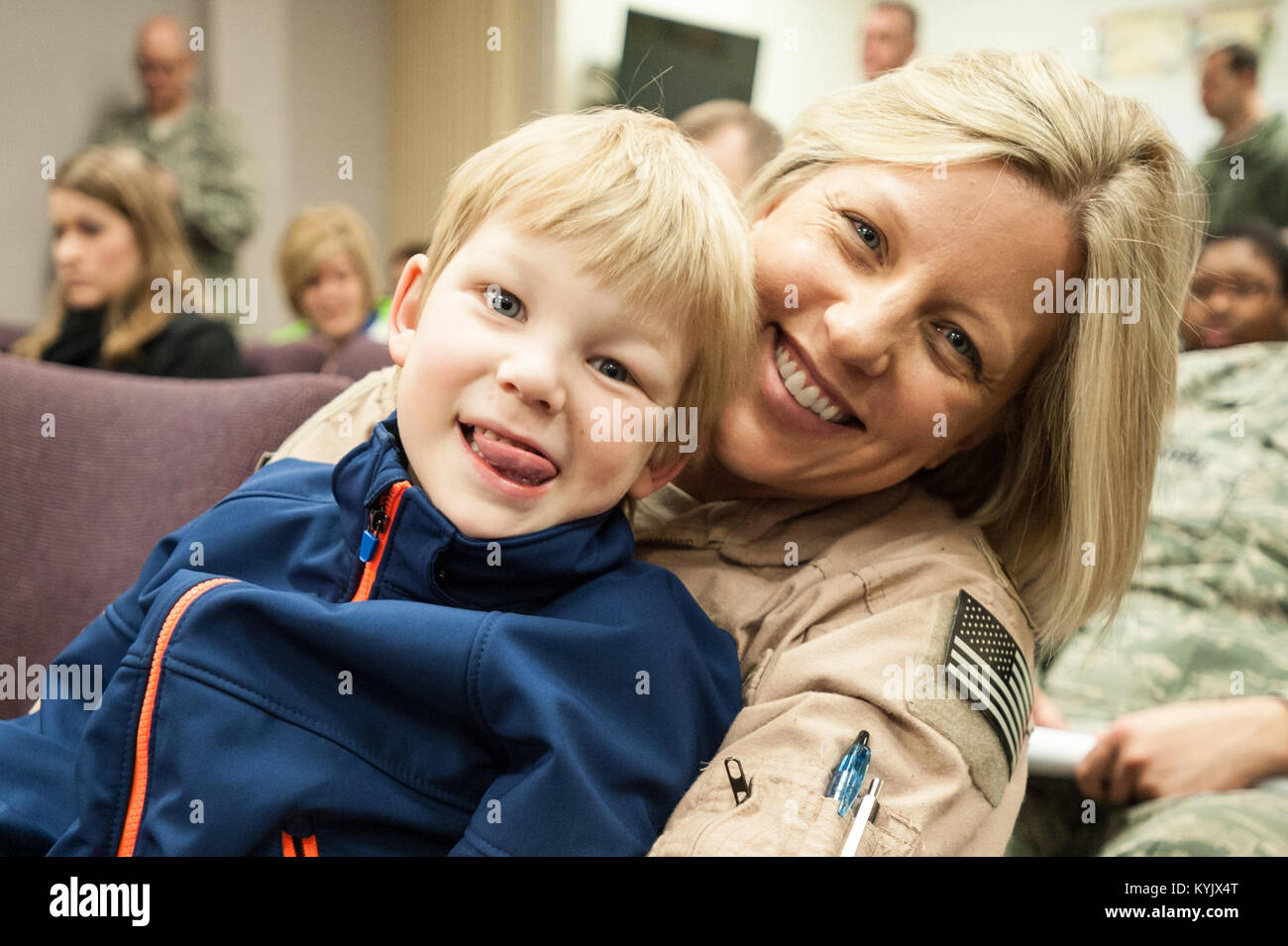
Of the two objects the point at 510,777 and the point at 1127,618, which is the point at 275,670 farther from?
the point at 1127,618

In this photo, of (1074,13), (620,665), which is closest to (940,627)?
(620,665)

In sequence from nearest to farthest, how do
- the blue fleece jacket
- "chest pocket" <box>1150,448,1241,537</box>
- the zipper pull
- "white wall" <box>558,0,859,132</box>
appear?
the blue fleece jacket < the zipper pull < "chest pocket" <box>1150,448,1241,537</box> < "white wall" <box>558,0,859,132</box>

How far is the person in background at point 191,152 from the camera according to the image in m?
3.89

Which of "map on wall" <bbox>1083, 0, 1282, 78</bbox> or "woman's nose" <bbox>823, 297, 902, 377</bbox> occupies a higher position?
"map on wall" <bbox>1083, 0, 1282, 78</bbox>

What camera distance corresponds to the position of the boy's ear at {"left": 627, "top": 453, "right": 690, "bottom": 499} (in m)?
0.96

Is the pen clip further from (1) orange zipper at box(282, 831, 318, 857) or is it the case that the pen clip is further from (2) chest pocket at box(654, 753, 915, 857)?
(1) orange zipper at box(282, 831, 318, 857)

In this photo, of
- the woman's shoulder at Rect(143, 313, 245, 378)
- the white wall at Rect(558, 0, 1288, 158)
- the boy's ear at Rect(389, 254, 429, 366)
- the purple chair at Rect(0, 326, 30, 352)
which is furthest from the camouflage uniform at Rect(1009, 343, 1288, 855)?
the purple chair at Rect(0, 326, 30, 352)

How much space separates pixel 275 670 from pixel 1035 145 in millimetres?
832

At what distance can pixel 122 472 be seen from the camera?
55.2 inches

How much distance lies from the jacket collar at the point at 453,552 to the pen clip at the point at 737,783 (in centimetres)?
20

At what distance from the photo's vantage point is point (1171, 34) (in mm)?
3352

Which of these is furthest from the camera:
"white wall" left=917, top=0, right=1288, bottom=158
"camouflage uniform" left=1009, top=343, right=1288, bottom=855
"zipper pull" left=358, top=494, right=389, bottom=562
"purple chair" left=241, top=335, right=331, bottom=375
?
"white wall" left=917, top=0, right=1288, bottom=158

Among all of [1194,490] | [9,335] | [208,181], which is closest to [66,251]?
[9,335]

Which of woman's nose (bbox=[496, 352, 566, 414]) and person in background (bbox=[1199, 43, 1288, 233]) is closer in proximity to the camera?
woman's nose (bbox=[496, 352, 566, 414])
